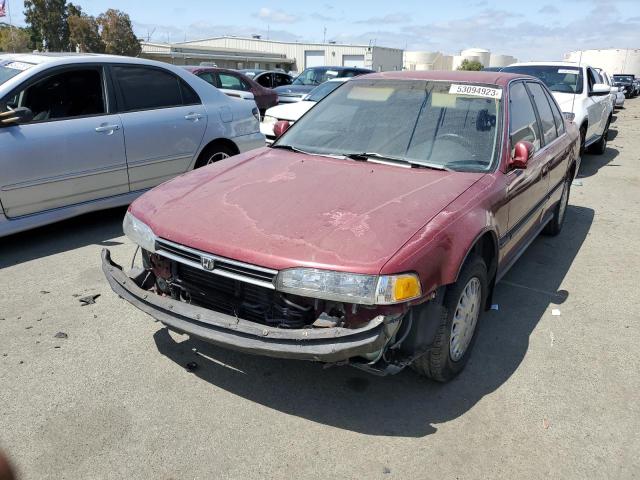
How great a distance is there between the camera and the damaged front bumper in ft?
7.79

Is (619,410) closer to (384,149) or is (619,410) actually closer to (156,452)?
(384,149)

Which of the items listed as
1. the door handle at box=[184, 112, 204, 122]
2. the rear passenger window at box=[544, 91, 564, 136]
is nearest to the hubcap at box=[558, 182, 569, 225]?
the rear passenger window at box=[544, 91, 564, 136]

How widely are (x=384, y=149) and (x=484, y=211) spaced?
0.90 metres

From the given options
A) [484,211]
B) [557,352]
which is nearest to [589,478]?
[557,352]

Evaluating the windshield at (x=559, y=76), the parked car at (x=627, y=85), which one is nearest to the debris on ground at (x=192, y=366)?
the windshield at (x=559, y=76)

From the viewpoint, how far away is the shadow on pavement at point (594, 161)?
9.46m

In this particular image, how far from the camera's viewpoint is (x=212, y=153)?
630 centimetres

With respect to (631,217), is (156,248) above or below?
above

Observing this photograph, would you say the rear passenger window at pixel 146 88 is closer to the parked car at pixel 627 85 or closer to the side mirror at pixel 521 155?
the side mirror at pixel 521 155

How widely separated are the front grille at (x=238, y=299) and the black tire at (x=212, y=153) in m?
3.49

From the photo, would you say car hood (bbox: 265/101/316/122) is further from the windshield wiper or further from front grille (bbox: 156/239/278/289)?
front grille (bbox: 156/239/278/289)

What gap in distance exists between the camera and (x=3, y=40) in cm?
5312

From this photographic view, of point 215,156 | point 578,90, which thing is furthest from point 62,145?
point 578,90

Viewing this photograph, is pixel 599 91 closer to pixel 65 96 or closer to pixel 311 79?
pixel 311 79
